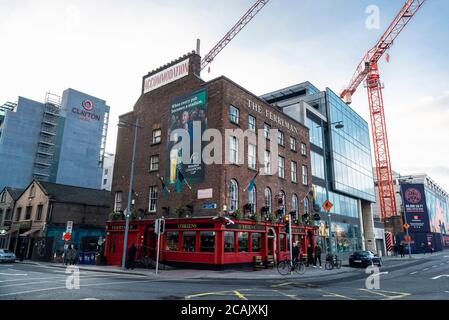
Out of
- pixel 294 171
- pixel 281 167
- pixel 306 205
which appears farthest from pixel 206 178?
pixel 306 205

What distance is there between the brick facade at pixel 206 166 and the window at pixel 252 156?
0.62 m

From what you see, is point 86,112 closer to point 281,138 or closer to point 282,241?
point 281,138

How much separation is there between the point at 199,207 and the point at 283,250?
10105mm

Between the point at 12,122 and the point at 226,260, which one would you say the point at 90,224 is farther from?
the point at 12,122

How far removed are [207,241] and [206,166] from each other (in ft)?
18.1

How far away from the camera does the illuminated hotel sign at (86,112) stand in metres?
79.1

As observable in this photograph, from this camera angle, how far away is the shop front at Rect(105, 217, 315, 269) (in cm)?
2191

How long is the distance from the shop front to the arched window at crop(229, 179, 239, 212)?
3.87 ft

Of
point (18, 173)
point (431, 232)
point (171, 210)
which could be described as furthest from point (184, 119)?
point (431, 232)

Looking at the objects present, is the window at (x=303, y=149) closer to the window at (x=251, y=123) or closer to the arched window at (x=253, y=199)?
the window at (x=251, y=123)

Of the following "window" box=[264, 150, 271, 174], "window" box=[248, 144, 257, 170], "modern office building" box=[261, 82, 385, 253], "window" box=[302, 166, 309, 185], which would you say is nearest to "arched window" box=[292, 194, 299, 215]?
"window" box=[302, 166, 309, 185]

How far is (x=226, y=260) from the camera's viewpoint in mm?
21797

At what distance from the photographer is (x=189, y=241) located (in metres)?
23.4

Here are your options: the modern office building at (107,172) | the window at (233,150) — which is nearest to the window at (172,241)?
the window at (233,150)
